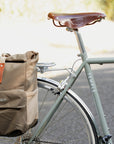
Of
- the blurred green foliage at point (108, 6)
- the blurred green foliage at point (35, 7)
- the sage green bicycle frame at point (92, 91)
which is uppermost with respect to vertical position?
the blurred green foliage at point (108, 6)

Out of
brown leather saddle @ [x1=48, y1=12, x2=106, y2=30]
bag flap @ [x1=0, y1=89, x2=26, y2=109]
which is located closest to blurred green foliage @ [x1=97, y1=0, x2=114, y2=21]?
brown leather saddle @ [x1=48, y1=12, x2=106, y2=30]

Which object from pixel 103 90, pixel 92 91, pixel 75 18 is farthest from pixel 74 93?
pixel 103 90

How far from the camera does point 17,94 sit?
249 centimetres

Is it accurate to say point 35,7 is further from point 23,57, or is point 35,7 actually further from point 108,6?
point 23,57

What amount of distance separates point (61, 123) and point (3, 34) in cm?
817

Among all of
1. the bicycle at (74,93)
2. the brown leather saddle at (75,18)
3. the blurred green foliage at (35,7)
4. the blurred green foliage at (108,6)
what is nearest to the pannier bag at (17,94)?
the bicycle at (74,93)

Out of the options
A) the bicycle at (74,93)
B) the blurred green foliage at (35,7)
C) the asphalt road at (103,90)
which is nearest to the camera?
the bicycle at (74,93)

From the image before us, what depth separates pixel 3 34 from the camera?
39.7 feet

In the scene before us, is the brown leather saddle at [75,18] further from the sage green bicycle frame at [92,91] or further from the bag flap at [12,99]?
the bag flap at [12,99]

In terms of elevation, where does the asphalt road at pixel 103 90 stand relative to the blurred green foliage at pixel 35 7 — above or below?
below

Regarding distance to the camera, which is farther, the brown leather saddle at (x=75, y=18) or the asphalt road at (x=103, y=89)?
the asphalt road at (x=103, y=89)

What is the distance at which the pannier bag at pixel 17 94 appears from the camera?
8.16 ft

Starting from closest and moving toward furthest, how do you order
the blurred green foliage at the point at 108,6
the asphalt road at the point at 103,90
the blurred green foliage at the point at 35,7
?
the asphalt road at the point at 103,90 → the blurred green foliage at the point at 35,7 → the blurred green foliage at the point at 108,6

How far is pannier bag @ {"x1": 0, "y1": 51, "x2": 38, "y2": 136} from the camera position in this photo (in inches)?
98.0
